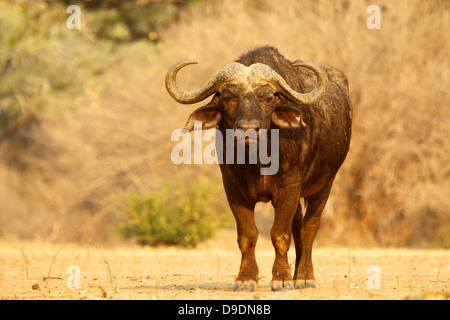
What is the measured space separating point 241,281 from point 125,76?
2067 cm

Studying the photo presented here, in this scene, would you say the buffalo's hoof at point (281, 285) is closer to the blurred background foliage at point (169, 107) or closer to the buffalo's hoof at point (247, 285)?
the buffalo's hoof at point (247, 285)

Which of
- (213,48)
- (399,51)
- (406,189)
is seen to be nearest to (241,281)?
(406,189)

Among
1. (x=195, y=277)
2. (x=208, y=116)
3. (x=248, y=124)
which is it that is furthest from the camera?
(x=195, y=277)

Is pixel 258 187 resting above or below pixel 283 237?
above

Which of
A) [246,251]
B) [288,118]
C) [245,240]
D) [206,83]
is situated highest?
[206,83]

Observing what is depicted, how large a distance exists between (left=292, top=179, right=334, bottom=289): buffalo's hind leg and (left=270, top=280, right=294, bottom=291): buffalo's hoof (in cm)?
66

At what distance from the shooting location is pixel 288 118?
27.6 ft

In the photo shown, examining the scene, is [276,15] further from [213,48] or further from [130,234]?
[130,234]

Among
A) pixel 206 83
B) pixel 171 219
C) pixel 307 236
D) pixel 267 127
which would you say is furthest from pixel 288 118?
pixel 171 219

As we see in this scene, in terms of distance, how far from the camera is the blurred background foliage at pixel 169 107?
70.5 ft

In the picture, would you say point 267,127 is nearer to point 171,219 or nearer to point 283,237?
point 283,237

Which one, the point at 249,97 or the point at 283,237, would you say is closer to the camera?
the point at 249,97

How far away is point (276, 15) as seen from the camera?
2452 cm

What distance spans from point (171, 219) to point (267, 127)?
10.9 m
